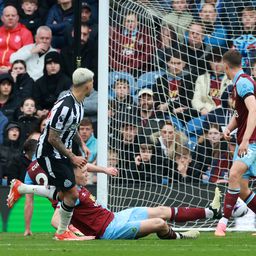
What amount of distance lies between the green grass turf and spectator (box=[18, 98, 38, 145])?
4915mm

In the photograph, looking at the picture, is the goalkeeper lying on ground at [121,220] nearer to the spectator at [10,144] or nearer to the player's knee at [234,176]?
the player's knee at [234,176]

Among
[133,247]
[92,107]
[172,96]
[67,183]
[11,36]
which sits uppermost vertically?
[11,36]

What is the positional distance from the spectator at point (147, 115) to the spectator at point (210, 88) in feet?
2.14

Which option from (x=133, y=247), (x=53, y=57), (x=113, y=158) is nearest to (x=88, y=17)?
(x=53, y=57)

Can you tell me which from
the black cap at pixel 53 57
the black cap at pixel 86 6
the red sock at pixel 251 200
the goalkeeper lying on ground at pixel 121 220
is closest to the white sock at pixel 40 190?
the goalkeeper lying on ground at pixel 121 220

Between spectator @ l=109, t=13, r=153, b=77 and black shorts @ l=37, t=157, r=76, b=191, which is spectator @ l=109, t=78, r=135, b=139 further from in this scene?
black shorts @ l=37, t=157, r=76, b=191

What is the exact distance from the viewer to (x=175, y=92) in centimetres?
1430

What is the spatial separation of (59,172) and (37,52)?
6.35 metres

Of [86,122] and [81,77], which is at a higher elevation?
[81,77]

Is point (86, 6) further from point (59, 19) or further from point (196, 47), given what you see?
point (196, 47)

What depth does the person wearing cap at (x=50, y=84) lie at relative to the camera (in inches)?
632

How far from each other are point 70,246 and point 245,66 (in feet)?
18.1

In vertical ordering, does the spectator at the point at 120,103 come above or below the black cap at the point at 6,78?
below

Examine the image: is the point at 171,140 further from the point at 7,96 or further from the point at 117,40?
the point at 7,96
